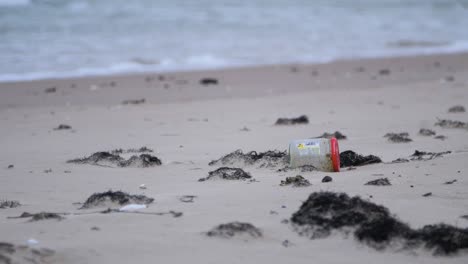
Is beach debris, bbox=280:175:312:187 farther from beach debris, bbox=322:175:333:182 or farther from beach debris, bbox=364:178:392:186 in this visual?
beach debris, bbox=364:178:392:186

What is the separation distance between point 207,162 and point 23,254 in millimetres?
3091

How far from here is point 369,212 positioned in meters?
4.24

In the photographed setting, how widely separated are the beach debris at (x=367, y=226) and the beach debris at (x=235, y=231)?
0.79 ft

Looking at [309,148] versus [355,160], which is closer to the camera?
[309,148]

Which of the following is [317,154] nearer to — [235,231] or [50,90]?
[235,231]

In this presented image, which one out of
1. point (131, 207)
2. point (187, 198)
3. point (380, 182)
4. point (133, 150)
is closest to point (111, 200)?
point (131, 207)

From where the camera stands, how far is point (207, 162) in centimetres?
663

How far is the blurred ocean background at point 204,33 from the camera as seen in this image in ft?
58.3

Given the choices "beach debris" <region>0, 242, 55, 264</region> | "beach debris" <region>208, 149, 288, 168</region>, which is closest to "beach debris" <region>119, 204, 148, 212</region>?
"beach debris" <region>0, 242, 55, 264</region>

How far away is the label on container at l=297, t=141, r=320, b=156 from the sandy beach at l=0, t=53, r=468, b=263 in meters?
0.18

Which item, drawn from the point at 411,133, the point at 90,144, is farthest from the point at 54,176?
the point at 411,133

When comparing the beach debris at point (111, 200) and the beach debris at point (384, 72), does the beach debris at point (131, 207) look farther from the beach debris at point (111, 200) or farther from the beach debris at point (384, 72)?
the beach debris at point (384, 72)

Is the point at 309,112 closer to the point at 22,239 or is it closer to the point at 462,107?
the point at 462,107

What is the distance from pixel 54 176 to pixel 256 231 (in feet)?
8.18
